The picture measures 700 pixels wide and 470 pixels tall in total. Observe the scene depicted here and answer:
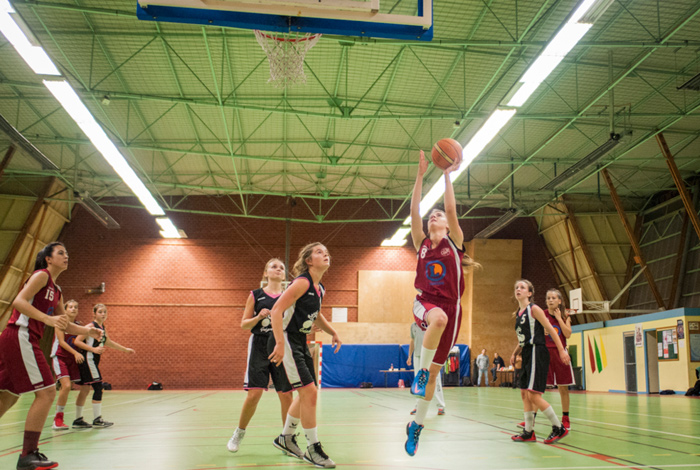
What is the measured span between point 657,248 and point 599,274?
2.74 metres

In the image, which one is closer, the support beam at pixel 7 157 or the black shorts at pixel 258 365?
the black shorts at pixel 258 365

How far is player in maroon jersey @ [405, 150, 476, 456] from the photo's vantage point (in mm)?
4578

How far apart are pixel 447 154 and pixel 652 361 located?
18.9 metres

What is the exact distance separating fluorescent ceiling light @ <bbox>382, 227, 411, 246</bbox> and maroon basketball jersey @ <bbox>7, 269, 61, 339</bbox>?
2057 cm

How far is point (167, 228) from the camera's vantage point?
82.8 feet

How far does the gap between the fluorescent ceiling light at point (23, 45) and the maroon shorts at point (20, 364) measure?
803cm

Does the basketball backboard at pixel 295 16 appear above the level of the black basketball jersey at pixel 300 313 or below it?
above

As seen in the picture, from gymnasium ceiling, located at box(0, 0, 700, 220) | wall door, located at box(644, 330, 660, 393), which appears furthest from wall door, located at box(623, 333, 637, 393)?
gymnasium ceiling, located at box(0, 0, 700, 220)

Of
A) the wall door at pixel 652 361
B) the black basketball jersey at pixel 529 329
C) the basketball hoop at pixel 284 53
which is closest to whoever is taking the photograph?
the black basketball jersey at pixel 529 329

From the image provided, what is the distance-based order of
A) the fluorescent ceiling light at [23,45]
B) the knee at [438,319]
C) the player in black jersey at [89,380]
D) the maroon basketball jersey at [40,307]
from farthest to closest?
the fluorescent ceiling light at [23,45] < the player in black jersey at [89,380] < the maroon basketball jersey at [40,307] < the knee at [438,319]

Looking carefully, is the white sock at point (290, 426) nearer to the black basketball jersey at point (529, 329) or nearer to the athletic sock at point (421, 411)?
the athletic sock at point (421, 411)

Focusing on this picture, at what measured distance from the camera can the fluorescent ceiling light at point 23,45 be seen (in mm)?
10102

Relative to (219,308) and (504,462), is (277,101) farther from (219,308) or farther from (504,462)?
(504,462)

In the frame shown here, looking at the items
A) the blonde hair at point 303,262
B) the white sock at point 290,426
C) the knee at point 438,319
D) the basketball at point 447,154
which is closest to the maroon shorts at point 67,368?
the white sock at point 290,426
